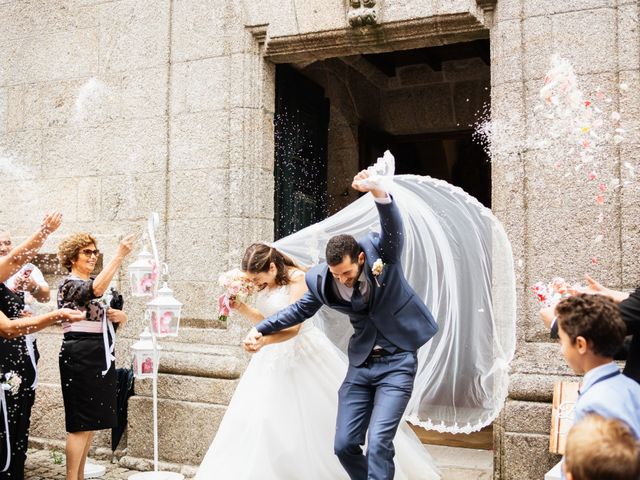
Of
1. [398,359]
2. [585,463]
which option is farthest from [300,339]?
[585,463]

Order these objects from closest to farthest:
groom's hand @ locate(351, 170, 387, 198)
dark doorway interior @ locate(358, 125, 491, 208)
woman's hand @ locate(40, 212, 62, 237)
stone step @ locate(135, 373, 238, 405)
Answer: groom's hand @ locate(351, 170, 387, 198) → woman's hand @ locate(40, 212, 62, 237) → stone step @ locate(135, 373, 238, 405) → dark doorway interior @ locate(358, 125, 491, 208)

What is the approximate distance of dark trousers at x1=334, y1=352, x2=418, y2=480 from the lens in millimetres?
3918

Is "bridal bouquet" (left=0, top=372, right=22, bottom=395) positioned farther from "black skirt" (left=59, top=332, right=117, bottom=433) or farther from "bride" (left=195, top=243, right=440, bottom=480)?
"bride" (left=195, top=243, right=440, bottom=480)

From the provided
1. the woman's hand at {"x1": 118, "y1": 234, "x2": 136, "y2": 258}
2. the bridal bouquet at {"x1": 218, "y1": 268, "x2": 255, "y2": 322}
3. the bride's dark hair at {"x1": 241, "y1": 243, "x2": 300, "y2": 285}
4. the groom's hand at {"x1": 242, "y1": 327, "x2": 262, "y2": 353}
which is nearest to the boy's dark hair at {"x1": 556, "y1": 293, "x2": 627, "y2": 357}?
the groom's hand at {"x1": 242, "y1": 327, "x2": 262, "y2": 353}

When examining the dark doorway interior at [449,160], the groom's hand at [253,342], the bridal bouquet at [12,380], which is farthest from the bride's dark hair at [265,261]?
the dark doorway interior at [449,160]

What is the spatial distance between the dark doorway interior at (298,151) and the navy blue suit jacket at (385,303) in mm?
2260

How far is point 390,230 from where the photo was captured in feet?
13.1

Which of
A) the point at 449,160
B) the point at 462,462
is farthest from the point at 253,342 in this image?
the point at 449,160

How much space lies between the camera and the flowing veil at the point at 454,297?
449 cm

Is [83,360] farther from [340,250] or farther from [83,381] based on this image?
[340,250]

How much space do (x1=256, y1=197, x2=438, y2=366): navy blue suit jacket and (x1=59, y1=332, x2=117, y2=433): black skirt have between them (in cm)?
179

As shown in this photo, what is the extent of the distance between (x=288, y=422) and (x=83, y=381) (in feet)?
4.94

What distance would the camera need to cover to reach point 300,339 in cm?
483

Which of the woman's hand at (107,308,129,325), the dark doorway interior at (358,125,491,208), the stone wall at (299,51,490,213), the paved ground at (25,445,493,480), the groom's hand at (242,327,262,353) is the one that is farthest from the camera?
the dark doorway interior at (358,125,491,208)
